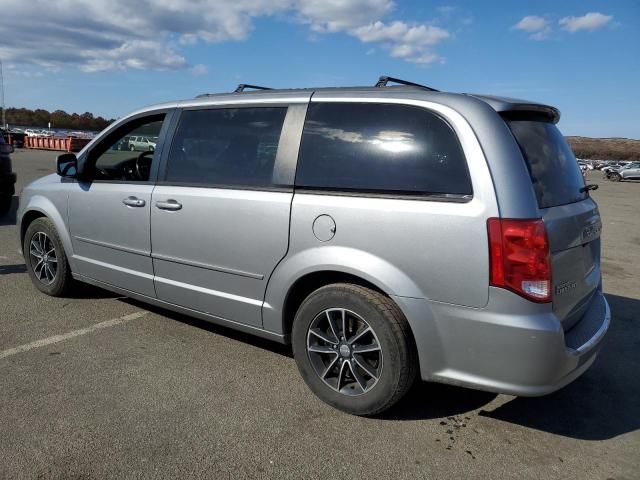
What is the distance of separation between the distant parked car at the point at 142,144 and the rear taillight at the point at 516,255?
2.76m

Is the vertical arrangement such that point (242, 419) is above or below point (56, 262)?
below

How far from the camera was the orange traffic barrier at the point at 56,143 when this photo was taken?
37281 mm

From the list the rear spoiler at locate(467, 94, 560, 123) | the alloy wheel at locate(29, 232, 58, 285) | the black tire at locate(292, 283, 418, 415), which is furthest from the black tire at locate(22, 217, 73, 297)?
the rear spoiler at locate(467, 94, 560, 123)

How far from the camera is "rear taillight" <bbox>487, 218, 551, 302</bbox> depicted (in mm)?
2570

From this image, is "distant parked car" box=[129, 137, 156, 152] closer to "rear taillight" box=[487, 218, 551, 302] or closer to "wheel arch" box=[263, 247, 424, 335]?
"wheel arch" box=[263, 247, 424, 335]

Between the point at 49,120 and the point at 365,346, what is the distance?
4837 inches

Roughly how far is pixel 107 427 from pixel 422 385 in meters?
1.95

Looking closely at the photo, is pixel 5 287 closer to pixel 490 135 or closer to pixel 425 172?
pixel 425 172

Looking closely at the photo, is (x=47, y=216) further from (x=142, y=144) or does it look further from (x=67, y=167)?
(x=142, y=144)

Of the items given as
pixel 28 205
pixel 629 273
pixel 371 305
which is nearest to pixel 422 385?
pixel 371 305

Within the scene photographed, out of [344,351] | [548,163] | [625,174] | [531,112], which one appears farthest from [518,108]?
[625,174]

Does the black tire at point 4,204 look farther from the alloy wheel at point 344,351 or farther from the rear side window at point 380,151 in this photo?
the alloy wheel at point 344,351

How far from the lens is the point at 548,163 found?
9.90ft

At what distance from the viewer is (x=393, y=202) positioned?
9.39 ft
